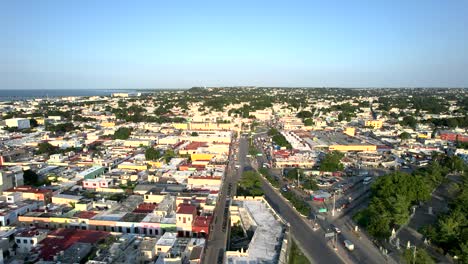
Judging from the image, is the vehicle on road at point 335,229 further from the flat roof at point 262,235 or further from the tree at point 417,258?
the tree at point 417,258

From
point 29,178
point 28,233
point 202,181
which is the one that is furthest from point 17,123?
point 28,233

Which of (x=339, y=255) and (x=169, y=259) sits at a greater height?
(x=169, y=259)

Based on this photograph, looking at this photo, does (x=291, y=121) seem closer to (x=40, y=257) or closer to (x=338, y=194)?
(x=338, y=194)

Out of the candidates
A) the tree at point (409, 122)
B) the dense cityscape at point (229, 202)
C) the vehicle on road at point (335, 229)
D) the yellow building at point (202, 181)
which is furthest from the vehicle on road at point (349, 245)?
the tree at point (409, 122)

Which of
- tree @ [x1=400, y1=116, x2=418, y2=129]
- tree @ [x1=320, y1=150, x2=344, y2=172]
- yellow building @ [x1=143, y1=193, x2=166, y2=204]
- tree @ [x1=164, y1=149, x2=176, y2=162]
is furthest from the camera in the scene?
tree @ [x1=400, y1=116, x2=418, y2=129]

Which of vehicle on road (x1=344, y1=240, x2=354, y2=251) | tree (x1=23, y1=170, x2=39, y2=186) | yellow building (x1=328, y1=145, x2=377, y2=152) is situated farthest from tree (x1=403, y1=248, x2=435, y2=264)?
yellow building (x1=328, y1=145, x2=377, y2=152)

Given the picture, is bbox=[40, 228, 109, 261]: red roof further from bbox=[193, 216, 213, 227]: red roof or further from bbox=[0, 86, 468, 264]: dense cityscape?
bbox=[193, 216, 213, 227]: red roof

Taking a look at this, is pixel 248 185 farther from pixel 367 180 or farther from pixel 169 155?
pixel 169 155

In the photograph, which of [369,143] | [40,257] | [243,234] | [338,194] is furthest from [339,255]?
[369,143]
